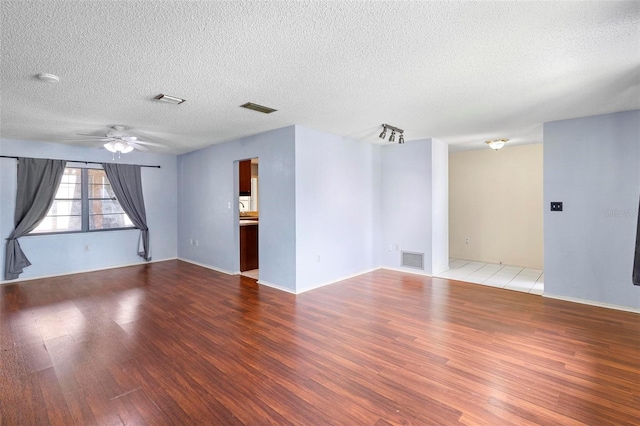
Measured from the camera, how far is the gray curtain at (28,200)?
5.15 meters

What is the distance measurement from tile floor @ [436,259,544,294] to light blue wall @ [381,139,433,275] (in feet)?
2.24

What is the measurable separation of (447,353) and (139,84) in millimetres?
3753

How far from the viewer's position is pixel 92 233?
6062 millimetres

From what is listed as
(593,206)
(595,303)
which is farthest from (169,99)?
(595,303)

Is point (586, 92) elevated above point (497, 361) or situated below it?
above

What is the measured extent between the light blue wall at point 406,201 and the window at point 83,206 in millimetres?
5670

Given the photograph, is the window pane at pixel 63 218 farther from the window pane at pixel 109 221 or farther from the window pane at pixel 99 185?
the window pane at pixel 99 185

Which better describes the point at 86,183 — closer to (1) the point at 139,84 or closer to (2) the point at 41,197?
(2) the point at 41,197

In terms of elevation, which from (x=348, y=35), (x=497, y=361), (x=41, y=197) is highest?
(x=348, y=35)

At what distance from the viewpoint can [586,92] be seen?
10.0 feet

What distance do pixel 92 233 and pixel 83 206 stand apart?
0.56 m

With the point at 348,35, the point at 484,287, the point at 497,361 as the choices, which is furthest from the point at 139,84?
the point at 484,287

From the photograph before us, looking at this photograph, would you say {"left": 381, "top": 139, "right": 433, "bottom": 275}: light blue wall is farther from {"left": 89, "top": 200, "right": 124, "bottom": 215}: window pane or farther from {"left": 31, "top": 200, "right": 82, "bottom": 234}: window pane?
{"left": 31, "top": 200, "right": 82, "bottom": 234}: window pane

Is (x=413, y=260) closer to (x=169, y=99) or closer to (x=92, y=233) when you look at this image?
(x=169, y=99)
